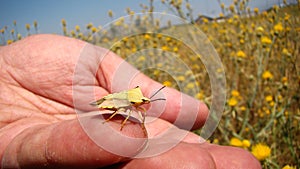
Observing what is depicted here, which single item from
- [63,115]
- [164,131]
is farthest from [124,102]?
[63,115]

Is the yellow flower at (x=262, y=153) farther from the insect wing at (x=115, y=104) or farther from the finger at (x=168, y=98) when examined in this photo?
the insect wing at (x=115, y=104)

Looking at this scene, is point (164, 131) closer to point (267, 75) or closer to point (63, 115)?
point (63, 115)

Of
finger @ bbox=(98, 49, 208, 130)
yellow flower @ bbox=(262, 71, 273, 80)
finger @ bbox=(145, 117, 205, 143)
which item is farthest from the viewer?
yellow flower @ bbox=(262, 71, 273, 80)

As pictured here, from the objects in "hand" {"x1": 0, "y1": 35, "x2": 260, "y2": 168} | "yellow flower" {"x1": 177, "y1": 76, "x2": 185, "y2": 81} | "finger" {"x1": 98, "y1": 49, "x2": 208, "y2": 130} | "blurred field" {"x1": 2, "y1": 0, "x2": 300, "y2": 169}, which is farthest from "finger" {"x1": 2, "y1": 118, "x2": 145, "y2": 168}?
"yellow flower" {"x1": 177, "y1": 76, "x2": 185, "y2": 81}

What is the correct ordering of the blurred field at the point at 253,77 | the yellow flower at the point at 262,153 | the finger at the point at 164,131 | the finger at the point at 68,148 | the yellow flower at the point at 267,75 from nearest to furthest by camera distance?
the finger at the point at 68,148 < the finger at the point at 164,131 < the yellow flower at the point at 262,153 < the blurred field at the point at 253,77 < the yellow flower at the point at 267,75

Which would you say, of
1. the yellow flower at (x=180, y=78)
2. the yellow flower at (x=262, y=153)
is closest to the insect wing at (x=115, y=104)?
the yellow flower at (x=180, y=78)

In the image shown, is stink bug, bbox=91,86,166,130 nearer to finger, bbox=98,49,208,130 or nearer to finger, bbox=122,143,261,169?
finger, bbox=122,143,261,169

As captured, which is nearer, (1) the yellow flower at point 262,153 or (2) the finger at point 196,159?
(2) the finger at point 196,159
